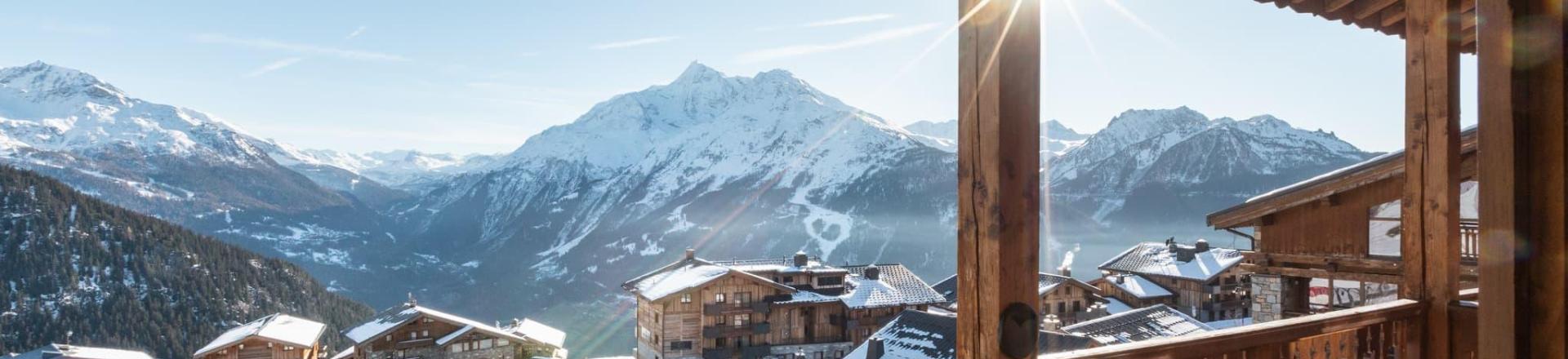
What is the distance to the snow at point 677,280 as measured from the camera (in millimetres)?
29047

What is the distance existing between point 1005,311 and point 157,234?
298 feet

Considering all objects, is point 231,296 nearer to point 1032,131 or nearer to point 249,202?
point 1032,131

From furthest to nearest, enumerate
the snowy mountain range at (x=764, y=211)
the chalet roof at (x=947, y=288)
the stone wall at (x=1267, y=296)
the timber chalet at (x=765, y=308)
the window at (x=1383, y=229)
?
1. the snowy mountain range at (x=764, y=211)
2. the chalet roof at (x=947, y=288)
3. the timber chalet at (x=765, y=308)
4. the stone wall at (x=1267, y=296)
5. the window at (x=1383, y=229)

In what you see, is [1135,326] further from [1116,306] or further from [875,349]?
[1116,306]

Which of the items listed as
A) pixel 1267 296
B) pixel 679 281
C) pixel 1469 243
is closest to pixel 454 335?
pixel 679 281

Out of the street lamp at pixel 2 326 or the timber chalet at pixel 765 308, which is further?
the street lamp at pixel 2 326

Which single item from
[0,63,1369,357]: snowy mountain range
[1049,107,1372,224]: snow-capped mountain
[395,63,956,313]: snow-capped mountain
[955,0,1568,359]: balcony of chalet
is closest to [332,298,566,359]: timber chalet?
[955,0,1568,359]: balcony of chalet

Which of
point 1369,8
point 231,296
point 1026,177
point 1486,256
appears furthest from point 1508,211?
point 231,296

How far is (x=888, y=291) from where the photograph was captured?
1249 inches

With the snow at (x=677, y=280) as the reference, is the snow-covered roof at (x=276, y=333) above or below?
below

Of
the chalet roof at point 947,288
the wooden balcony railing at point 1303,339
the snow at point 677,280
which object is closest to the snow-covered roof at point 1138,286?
the chalet roof at point 947,288

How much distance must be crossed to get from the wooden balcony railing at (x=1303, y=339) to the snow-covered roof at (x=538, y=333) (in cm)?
2906

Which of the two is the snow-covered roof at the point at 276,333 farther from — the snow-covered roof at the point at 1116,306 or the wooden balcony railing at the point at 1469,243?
the wooden balcony railing at the point at 1469,243

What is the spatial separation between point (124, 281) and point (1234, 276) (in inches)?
3194
